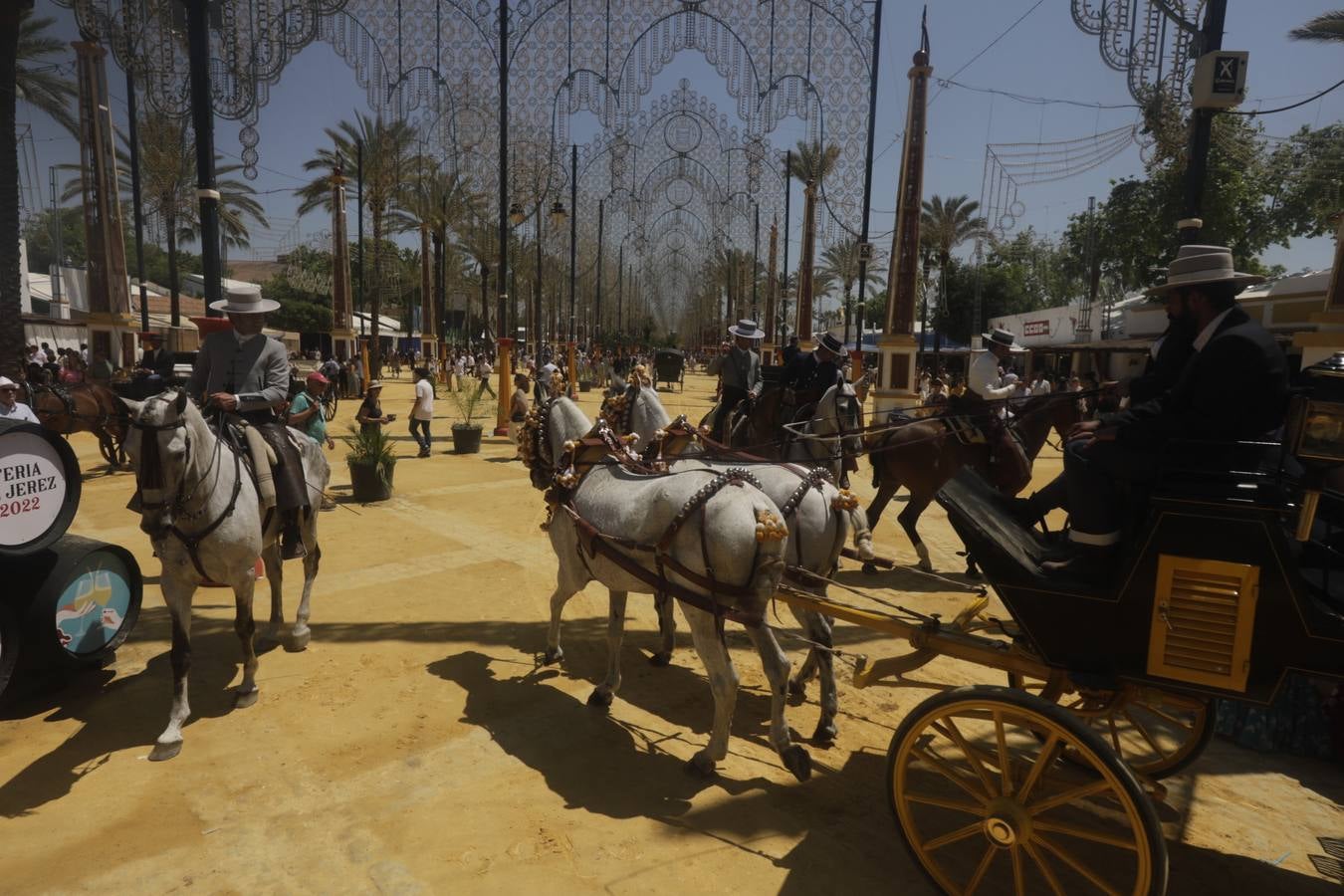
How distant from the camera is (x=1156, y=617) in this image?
8.91 ft

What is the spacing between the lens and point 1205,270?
3105 mm

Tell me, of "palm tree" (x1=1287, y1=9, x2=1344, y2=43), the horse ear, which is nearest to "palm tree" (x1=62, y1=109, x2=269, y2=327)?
the horse ear

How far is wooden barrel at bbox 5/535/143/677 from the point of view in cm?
421

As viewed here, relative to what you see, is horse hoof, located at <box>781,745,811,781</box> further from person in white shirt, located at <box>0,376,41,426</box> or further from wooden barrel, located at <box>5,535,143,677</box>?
person in white shirt, located at <box>0,376,41,426</box>

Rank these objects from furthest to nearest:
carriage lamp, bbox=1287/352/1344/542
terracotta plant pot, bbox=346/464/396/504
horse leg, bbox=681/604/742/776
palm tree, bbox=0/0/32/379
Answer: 1. palm tree, bbox=0/0/32/379
2. terracotta plant pot, bbox=346/464/396/504
3. horse leg, bbox=681/604/742/776
4. carriage lamp, bbox=1287/352/1344/542

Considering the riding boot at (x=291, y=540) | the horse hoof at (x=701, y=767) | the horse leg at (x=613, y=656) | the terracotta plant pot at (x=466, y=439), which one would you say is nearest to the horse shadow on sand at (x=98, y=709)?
the riding boot at (x=291, y=540)

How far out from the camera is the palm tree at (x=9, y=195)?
1076cm

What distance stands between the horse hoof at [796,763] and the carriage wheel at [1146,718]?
1198mm

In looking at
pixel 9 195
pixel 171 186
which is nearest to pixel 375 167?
pixel 171 186

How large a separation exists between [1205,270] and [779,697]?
2921 millimetres

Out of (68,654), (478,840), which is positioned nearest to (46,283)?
(68,654)

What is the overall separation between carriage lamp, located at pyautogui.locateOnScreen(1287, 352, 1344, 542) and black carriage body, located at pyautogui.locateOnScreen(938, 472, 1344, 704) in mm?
128

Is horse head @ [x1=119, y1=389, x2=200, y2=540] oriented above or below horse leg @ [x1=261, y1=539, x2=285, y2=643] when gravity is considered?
above

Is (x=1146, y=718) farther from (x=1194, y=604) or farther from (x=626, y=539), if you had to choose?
(x=626, y=539)
